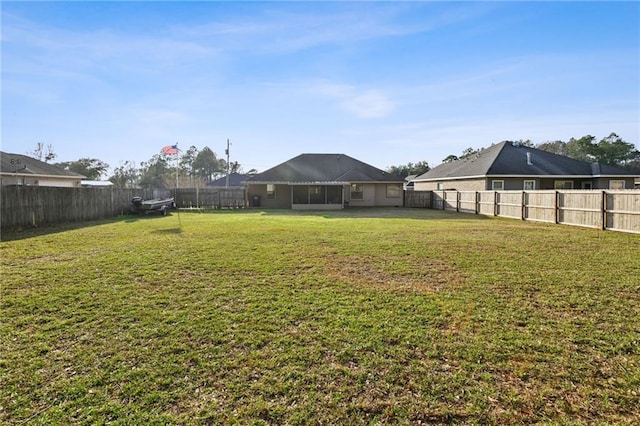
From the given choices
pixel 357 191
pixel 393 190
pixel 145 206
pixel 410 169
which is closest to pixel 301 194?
pixel 357 191

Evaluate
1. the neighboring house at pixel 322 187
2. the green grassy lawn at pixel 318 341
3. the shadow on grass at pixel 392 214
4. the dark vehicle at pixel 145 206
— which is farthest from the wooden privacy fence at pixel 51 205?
the neighboring house at pixel 322 187

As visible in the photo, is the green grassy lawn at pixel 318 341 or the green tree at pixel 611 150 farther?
the green tree at pixel 611 150

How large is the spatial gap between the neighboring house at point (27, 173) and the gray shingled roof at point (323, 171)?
43.5 feet

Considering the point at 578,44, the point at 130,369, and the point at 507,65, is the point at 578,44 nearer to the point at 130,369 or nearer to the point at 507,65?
the point at 507,65

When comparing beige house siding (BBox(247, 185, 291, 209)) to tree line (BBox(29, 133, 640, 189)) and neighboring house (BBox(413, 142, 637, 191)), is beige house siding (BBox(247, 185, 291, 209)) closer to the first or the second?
tree line (BBox(29, 133, 640, 189))

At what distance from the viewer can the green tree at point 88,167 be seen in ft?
136

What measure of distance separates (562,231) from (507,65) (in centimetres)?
787

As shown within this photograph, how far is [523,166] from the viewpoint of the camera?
2367cm

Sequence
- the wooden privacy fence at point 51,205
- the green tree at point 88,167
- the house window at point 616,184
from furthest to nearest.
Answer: the green tree at point 88,167
the house window at point 616,184
the wooden privacy fence at point 51,205

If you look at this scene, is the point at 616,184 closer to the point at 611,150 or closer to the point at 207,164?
the point at 611,150

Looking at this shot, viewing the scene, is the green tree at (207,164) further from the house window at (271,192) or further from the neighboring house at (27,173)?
the house window at (271,192)

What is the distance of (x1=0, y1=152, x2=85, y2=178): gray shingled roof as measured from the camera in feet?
64.1

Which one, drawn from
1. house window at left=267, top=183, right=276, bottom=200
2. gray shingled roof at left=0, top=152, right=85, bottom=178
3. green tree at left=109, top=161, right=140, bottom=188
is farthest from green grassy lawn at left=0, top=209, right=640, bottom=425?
green tree at left=109, top=161, right=140, bottom=188

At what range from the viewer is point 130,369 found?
2732 millimetres
